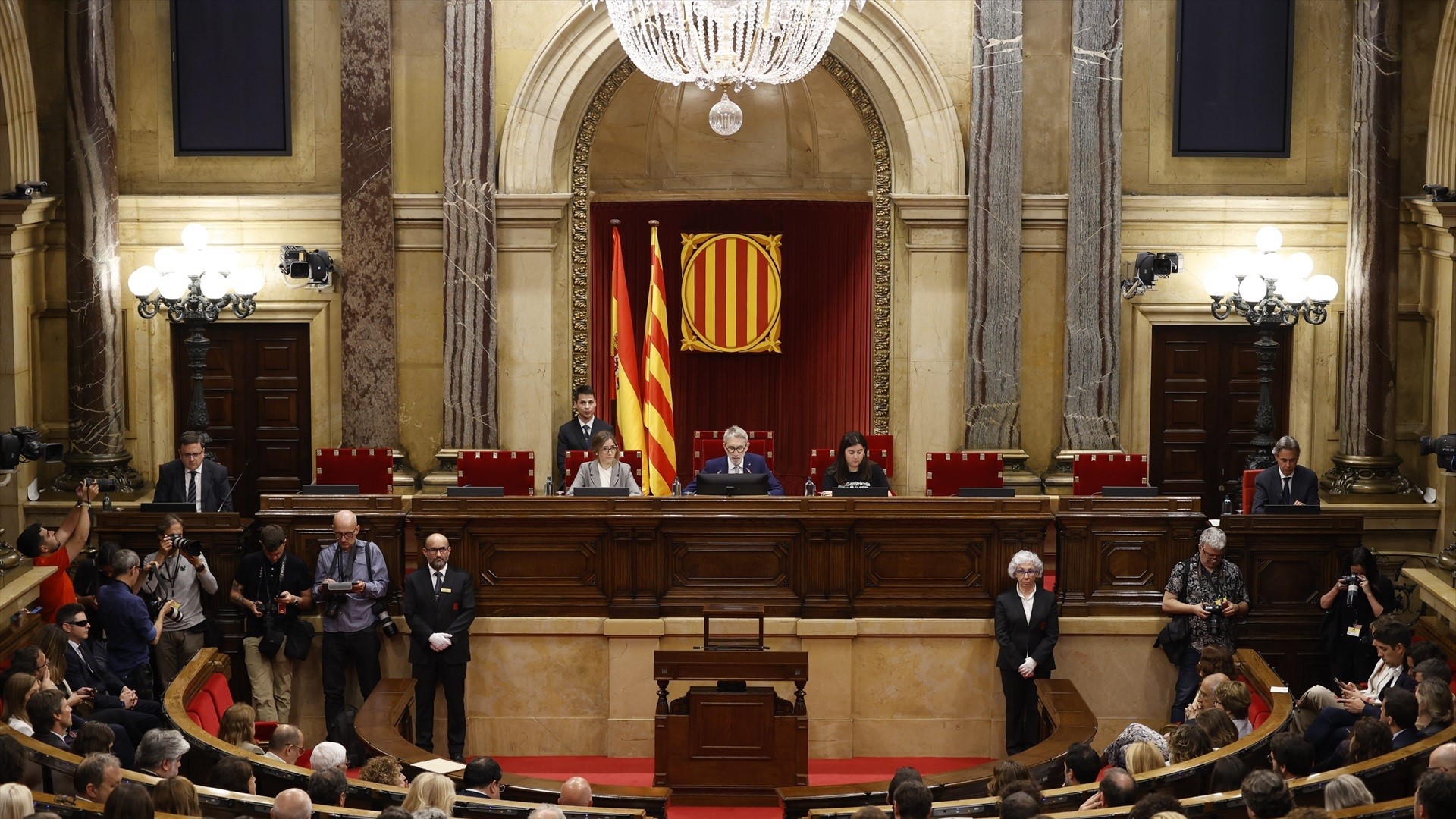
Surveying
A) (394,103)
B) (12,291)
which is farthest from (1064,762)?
(12,291)

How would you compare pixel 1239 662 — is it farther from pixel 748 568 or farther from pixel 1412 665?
pixel 748 568

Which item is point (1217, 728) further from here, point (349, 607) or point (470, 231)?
point (470, 231)

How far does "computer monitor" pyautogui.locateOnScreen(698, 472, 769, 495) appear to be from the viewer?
11.5 m

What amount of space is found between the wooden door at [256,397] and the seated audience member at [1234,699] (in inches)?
300

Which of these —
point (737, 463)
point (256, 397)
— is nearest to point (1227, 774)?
point (737, 463)

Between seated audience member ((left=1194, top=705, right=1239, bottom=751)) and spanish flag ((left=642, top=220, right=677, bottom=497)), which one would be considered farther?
spanish flag ((left=642, top=220, right=677, bottom=497))

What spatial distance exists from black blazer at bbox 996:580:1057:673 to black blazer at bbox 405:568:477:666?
3.12 m

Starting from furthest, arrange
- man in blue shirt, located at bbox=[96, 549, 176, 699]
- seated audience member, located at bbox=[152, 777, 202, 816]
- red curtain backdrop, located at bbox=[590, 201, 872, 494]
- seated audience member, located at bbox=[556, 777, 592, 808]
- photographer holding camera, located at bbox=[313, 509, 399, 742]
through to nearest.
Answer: red curtain backdrop, located at bbox=[590, 201, 872, 494], photographer holding camera, located at bbox=[313, 509, 399, 742], man in blue shirt, located at bbox=[96, 549, 176, 699], seated audience member, located at bbox=[556, 777, 592, 808], seated audience member, located at bbox=[152, 777, 202, 816]

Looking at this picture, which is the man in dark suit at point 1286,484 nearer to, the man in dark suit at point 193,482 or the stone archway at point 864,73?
the stone archway at point 864,73

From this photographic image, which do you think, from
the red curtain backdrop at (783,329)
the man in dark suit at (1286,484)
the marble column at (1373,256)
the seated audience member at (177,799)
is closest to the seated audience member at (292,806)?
the seated audience member at (177,799)

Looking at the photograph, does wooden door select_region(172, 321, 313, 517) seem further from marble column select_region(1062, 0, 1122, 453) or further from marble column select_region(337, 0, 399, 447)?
marble column select_region(1062, 0, 1122, 453)

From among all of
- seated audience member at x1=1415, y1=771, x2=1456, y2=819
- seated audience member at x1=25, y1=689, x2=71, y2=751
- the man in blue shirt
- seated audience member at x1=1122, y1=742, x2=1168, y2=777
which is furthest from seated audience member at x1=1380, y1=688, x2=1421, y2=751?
the man in blue shirt

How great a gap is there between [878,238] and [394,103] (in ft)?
12.4

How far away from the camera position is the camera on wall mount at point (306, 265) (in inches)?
531
